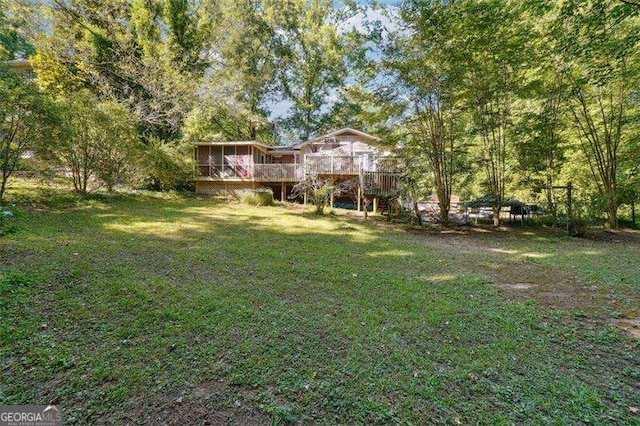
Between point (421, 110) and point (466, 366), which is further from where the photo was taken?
point (421, 110)

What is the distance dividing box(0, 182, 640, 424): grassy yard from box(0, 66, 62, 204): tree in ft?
8.92

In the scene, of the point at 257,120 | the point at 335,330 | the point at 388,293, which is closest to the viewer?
the point at 335,330

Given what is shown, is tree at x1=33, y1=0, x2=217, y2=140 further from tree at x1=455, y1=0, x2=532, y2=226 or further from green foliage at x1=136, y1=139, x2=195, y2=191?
tree at x1=455, y1=0, x2=532, y2=226

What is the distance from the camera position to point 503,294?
442 centimetres

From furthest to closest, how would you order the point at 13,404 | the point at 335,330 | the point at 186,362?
the point at 335,330, the point at 186,362, the point at 13,404

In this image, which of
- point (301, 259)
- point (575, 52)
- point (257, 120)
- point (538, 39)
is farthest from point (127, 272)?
point (257, 120)

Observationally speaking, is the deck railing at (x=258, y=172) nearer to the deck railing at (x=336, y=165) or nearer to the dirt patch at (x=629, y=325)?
the deck railing at (x=336, y=165)

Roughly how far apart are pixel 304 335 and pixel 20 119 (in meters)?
8.72

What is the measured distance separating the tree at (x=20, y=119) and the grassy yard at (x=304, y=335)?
272cm

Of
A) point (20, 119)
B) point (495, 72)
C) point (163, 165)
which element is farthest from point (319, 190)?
point (20, 119)

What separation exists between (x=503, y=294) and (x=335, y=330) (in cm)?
282

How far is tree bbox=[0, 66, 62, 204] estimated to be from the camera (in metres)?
6.84

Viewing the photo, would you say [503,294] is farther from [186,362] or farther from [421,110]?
[421,110]

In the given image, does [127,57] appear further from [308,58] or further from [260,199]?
[308,58]
